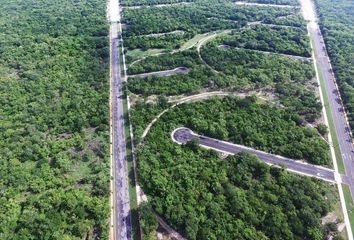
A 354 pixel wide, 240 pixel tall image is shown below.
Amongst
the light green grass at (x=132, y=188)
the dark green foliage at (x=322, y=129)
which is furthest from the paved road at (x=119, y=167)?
the dark green foliage at (x=322, y=129)

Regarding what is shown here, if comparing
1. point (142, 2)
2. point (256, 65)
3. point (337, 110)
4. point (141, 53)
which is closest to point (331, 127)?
point (337, 110)

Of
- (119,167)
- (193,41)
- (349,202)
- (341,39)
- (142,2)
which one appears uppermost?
(142,2)

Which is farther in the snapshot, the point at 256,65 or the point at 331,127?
the point at 256,65

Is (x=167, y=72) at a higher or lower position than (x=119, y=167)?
higher

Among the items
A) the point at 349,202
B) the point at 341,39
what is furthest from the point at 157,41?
the point at 349,202

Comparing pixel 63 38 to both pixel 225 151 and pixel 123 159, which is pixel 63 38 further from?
pixel 225 151

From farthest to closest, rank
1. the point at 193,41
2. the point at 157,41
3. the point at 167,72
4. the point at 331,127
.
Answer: the point at 193,41 < the point at 157,41 < the point at 167,72 < the point at 331,127

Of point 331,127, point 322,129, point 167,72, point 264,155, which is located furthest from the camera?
point 167,72

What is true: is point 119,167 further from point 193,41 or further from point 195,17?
point 195,17
